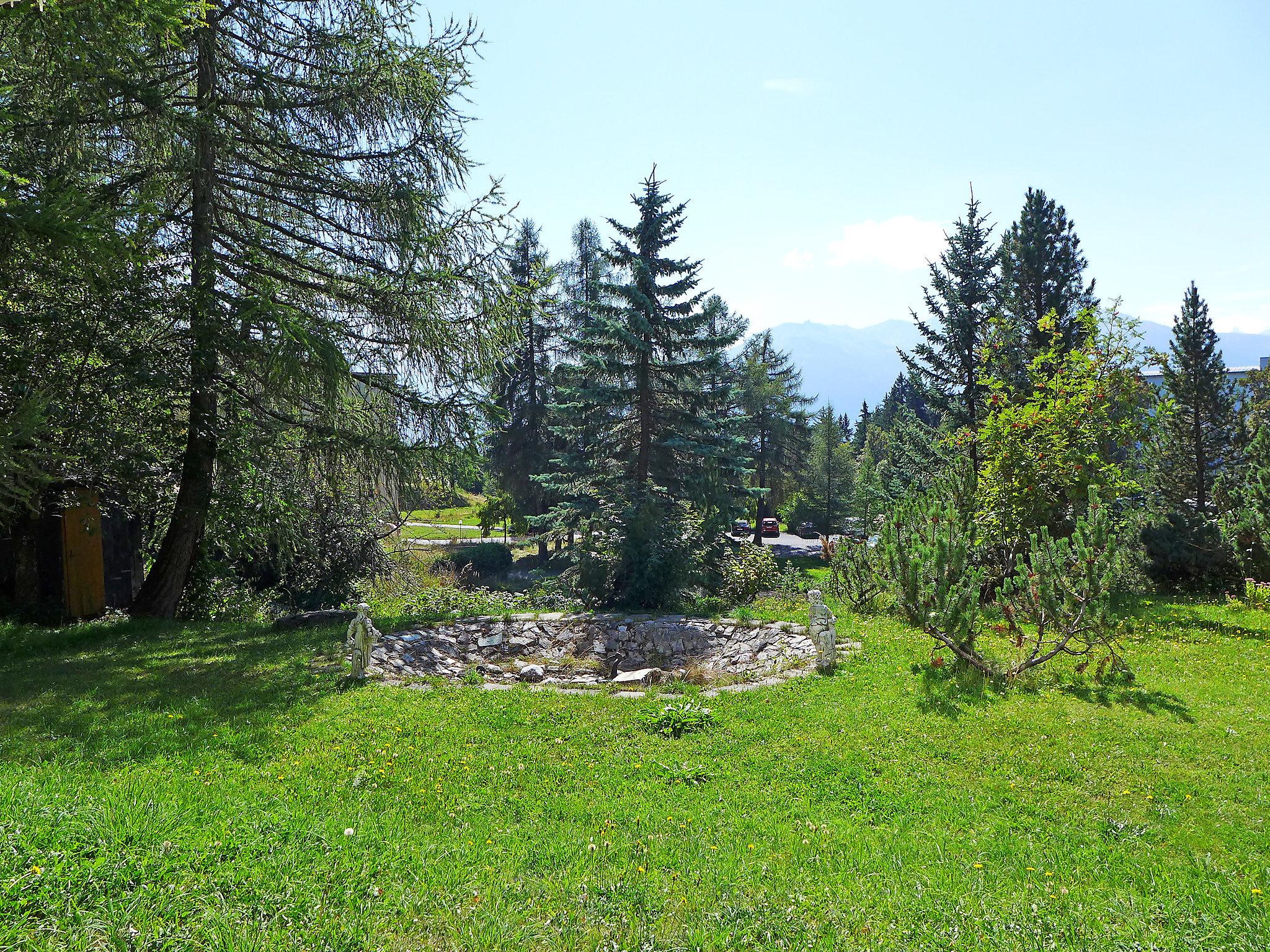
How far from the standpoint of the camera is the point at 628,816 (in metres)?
4.66

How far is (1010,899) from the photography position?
3.67 metres

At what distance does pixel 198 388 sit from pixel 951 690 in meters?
9.72

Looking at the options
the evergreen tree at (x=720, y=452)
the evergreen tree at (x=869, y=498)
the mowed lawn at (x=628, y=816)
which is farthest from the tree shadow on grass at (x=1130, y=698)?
the evergreen tree at (x=720, y=452)

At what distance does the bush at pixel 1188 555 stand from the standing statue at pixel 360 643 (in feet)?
41.7

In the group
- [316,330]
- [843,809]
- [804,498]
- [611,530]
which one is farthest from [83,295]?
[804,498]

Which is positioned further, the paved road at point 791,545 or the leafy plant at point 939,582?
the paved road at point 791,545

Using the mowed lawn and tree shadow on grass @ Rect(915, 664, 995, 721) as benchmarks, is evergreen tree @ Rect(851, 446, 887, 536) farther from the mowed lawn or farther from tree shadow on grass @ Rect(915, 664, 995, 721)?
the mowed lawn

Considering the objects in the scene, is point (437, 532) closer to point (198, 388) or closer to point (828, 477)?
point (828, 477)

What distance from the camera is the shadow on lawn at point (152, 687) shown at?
5.66 metres

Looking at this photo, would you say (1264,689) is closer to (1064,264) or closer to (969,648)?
(969,648)

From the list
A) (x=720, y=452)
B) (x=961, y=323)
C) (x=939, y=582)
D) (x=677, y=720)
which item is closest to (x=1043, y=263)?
(x=961, y=323)

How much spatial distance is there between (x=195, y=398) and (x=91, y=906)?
8.66 m

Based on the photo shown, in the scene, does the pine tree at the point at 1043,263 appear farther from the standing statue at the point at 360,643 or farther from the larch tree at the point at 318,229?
the standing statue at the point at 360,643

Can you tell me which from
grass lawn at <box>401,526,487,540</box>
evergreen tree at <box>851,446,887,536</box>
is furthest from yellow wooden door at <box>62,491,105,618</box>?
grass lawn at <box>401,526,487,540</box>
